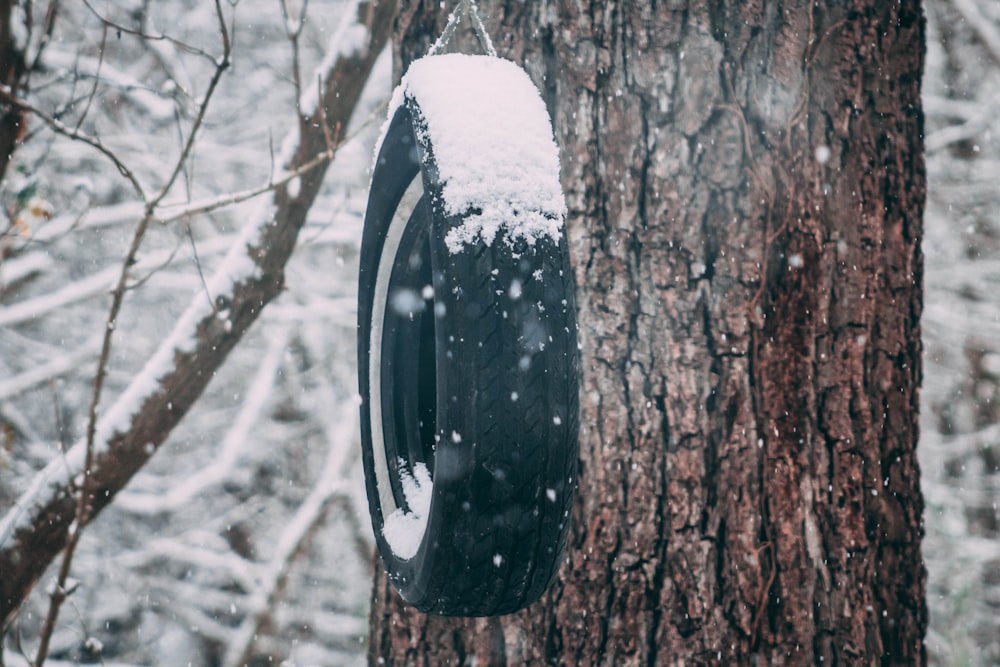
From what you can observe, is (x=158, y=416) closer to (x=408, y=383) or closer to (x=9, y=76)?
(x=408, y=383)

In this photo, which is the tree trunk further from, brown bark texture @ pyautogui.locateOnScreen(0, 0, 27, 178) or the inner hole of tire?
brown bark texture @ pyautogui.locateOnScreen(0, 0, 27, 178)

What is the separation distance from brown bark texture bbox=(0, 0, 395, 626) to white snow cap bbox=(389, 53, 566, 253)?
2.19m

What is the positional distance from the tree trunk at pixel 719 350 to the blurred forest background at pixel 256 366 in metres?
7.00

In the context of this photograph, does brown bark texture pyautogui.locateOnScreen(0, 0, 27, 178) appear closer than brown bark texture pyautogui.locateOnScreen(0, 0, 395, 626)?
No

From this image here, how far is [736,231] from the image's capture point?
1716 mm

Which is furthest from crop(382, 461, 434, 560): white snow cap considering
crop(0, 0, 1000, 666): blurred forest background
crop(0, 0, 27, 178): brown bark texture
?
crop(0, 0, 1000, 666): blurred forest background

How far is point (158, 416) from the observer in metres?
3.28

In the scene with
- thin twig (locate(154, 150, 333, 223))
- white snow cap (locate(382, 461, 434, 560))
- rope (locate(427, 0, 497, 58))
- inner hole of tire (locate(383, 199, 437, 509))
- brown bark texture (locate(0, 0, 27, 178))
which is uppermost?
brown bark texture (locate(0, 0, 27, 178))

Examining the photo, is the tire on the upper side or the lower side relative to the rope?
lower

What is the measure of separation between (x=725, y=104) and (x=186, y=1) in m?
8.23

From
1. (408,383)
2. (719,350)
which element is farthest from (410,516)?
(719,350)

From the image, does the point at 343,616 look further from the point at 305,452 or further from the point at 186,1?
the point at 186,1

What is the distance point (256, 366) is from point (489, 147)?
8940 mm

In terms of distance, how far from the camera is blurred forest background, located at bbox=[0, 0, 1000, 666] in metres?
8.52
